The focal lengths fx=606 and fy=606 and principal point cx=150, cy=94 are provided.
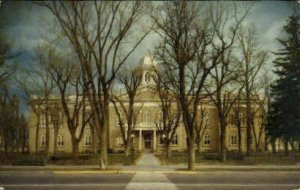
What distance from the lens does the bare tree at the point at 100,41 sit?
13.4 metres

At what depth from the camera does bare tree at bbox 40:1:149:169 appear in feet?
44.0

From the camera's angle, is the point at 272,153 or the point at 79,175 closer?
the point at 272,153

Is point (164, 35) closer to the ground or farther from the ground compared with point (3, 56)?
farther from the ground

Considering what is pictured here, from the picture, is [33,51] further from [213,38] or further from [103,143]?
[213,38]

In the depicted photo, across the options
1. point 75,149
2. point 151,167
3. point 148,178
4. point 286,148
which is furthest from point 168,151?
point 286,148

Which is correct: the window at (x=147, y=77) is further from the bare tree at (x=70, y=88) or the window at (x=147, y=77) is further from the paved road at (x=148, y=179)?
the paved road at (x=148, y=179)

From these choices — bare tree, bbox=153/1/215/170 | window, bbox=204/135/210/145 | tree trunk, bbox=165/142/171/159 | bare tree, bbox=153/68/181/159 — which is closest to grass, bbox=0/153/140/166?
tree trunk, bbox=165/142/171/159

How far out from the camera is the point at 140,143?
44.2 feet

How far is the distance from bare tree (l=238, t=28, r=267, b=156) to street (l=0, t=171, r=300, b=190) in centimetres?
94

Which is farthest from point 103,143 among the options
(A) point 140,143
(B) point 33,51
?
(B) point 33,51

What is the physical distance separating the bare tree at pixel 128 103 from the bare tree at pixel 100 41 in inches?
11.6

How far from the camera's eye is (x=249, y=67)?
43.5ft

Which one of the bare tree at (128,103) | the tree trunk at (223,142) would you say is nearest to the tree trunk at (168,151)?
the bare tree at (128,103)

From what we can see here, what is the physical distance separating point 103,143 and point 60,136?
101cm
